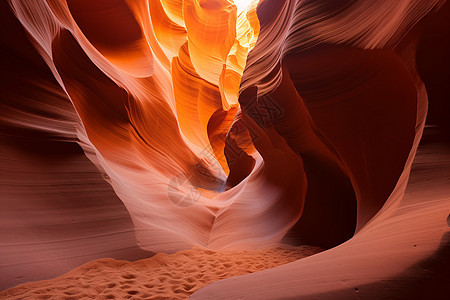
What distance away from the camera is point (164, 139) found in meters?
7.52

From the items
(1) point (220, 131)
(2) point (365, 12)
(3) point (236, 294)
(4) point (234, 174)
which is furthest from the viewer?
(1) point (220, 131)

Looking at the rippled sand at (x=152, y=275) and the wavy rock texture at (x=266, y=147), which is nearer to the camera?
the wavy rock texture at (x=266, y=147)

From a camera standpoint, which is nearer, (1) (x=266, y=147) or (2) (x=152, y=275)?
(2) (x=152, y=275)

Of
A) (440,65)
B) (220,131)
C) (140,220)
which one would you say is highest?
(220,131)

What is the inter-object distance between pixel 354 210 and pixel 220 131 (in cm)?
979

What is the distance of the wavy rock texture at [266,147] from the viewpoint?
1.88 metres

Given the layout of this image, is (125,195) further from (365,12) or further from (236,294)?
(365,12)

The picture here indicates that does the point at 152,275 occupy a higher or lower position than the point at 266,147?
lower

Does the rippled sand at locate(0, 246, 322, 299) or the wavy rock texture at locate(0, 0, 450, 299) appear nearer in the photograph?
the wavy rock texture at locate(0, 0, 450, 299)

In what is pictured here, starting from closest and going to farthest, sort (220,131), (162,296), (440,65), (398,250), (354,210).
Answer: (398,250) < (440,65) < (162,296) < (354,210) < (220,131)

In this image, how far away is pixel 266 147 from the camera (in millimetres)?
6266

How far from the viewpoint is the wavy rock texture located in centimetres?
188

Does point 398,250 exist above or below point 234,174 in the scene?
below

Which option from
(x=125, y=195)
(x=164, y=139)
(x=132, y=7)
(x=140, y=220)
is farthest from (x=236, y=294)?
(x=132, y=7)
